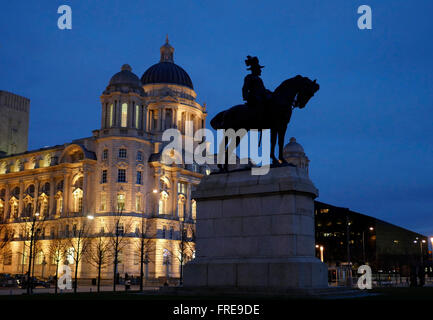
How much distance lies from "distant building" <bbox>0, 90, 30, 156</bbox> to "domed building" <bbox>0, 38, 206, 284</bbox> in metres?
44.3

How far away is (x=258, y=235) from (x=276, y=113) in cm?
539

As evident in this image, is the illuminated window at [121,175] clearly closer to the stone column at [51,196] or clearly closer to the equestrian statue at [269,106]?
the stone column at [51,196]

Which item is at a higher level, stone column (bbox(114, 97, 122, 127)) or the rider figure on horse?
stone column (bbox(114, 97, 122, 127))

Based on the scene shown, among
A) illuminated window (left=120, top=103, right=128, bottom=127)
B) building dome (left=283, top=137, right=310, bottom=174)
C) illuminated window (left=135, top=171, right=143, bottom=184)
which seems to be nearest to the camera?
illuminated window (left=135, top=171, right=143, bottom=184)

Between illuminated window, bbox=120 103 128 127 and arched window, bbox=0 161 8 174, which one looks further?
arched window, bbox=0 161 8 174

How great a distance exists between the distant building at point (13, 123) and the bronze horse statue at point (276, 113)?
467ft

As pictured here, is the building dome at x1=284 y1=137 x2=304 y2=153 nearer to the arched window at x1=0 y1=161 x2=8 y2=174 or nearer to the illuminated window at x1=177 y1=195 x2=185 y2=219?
the illuminated window at x1=177 y1=195 x2=185 y2=219

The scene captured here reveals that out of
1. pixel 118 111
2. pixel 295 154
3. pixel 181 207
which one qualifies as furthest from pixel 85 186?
pixel 295 154

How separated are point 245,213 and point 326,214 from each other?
112841 millimetres

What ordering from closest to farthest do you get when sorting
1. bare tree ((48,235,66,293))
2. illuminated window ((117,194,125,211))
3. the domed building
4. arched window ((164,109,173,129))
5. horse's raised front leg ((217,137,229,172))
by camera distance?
1. horse's raised front leg ((217,137,229,172))
2. bare tree ((48,235,66,293))
3. the domed building
4. illuminated window ((117,194,125,211))
5. arched window ((164,109,173,129))

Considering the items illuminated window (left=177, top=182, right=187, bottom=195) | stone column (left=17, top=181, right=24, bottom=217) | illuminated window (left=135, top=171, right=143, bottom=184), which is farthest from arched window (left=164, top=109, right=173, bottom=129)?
stone column (left=17, top=181, right=24, bottom=217)

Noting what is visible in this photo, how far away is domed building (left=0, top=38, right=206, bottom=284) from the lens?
315 feet

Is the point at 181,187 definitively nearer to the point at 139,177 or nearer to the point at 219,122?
the point at 139,177

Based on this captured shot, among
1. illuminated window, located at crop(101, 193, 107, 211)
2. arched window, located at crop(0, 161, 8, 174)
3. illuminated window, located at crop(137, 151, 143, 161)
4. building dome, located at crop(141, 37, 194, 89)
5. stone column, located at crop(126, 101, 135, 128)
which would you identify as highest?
building dome, located at crop(141, 37, 194, 89)
